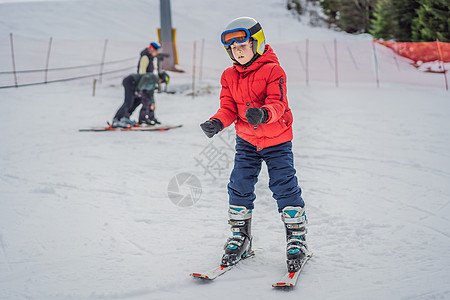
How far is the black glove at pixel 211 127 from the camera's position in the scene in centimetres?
260

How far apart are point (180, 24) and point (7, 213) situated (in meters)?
31.3

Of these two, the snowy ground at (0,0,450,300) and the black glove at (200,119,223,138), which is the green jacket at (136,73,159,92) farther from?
the black glove at (200,119,223,138)

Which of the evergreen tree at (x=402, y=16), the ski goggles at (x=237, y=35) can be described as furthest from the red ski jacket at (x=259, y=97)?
the evergreen tree at (x=402, y=16)

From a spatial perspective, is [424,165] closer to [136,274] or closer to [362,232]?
[362,232]

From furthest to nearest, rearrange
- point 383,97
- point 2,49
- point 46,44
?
point 46,44 < point 2,49 < point 383,97

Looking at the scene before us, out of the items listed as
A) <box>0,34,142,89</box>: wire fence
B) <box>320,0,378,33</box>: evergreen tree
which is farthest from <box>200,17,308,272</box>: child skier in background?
<box>320,0,378,33</box>: evergreen tree

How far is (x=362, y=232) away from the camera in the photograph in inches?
134

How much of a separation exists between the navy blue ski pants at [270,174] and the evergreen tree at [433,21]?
49.0 feet

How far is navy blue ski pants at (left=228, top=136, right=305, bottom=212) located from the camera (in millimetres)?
2756

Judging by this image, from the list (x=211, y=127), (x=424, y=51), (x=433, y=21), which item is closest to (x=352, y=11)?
(x=433, y=21)

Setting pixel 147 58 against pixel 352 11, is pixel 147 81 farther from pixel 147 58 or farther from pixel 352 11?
pixel 352 11

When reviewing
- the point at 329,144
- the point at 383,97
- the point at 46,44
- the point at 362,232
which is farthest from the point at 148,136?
the point at 46,44

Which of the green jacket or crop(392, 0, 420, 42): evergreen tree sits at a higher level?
crop(392, 0, 420, 42): evergreen tree

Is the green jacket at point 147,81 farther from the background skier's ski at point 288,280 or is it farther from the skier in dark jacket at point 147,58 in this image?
the background skier's ski at point 288,280
